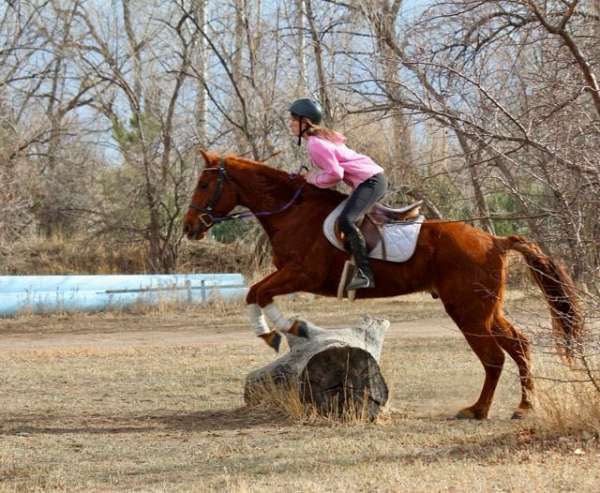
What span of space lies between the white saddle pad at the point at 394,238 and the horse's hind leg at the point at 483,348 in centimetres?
71

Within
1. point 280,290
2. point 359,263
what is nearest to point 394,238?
point 359,263

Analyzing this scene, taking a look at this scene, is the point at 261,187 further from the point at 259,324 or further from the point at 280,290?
the point at 259,324

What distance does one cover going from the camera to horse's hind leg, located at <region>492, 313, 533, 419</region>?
34.2 ft

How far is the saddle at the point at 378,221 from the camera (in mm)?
10727

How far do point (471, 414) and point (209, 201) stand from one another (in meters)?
3.45

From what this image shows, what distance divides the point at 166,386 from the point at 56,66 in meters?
23.3

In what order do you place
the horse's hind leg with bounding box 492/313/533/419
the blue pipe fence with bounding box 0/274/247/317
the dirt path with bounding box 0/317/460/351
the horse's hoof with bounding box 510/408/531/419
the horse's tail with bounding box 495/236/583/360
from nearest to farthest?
the horse's tail with bounding box 495/236/583/360
the horse's hoof with bounding box 510/408/531/419
the horse's hind leg with bounding box 492/313/533/419
the dirt path with bounding box 0/317/460/351
the blue pipe fence with bounding box 0/274/247/317

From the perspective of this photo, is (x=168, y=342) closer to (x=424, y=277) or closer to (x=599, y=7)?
(x=424, y=277)

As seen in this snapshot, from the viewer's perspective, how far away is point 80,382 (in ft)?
45.3

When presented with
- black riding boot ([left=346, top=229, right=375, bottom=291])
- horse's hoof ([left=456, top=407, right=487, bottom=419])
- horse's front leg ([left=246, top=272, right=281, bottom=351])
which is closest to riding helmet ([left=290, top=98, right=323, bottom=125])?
black riding boot ([left=346, top=229, right=375, bottom=291])

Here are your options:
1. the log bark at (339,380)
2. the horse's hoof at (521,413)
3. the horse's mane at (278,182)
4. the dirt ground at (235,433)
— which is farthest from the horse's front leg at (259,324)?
the horse's hoof at (521,413)

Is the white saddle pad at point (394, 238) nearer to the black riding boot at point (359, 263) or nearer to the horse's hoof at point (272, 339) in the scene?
the black riding boot at point (359, 263)

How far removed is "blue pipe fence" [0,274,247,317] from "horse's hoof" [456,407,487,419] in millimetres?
13953

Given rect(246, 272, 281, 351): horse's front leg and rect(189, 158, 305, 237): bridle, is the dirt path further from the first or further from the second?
rect(246, 272, 281, 351): horse's front leg
